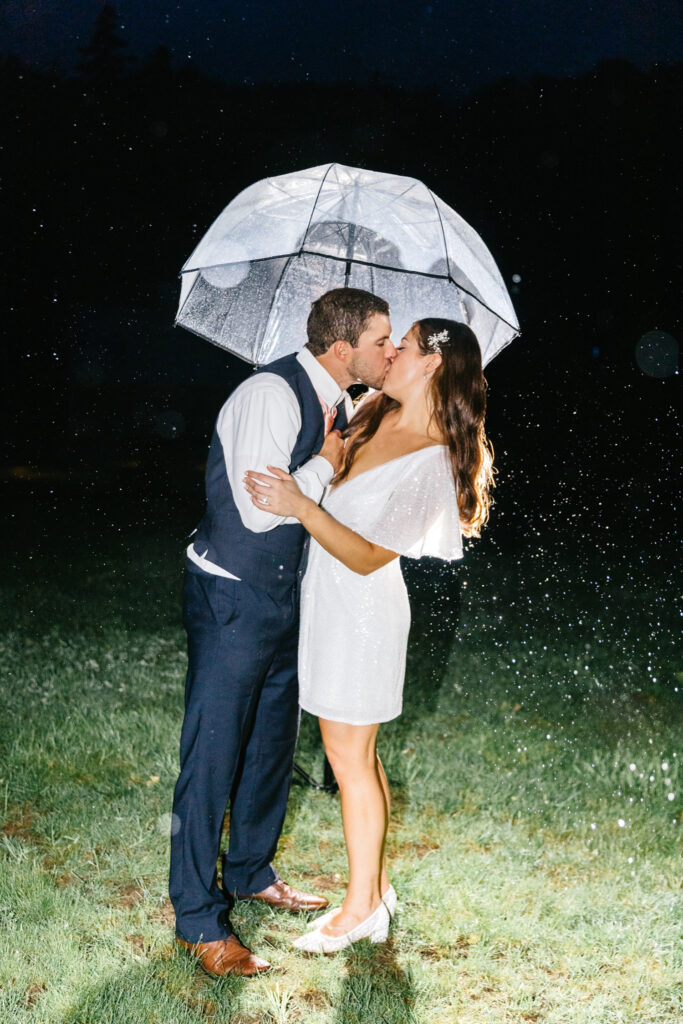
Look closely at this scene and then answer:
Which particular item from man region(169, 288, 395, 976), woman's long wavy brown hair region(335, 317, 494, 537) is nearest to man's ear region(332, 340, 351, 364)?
man region(169, 288, 395, 976)

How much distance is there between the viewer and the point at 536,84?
2114cm

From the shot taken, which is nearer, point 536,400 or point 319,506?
point 319,506

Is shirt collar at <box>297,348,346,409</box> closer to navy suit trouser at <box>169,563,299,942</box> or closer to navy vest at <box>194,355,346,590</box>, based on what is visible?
navy vest at <box>194,355,346,590</box>

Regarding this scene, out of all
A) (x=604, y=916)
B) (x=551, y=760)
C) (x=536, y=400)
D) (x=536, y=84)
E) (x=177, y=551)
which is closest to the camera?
(x=604, y=916)

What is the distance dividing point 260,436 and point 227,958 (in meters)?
1.72

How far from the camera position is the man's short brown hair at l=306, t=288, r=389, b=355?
309 centimetres

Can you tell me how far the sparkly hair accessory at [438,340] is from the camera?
311 centimetres

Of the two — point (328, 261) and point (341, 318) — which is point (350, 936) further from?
point (328, 261)

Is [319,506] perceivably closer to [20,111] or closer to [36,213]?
[36,213]


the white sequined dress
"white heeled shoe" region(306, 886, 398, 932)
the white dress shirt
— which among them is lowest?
"white heeled shoe" region(306, 886, 398, 932)

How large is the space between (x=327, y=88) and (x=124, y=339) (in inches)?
325

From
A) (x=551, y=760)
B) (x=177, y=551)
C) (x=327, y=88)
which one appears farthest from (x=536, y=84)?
(x=551, y=760)

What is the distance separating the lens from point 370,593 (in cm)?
312

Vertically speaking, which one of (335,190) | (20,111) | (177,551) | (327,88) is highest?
(327,88)
